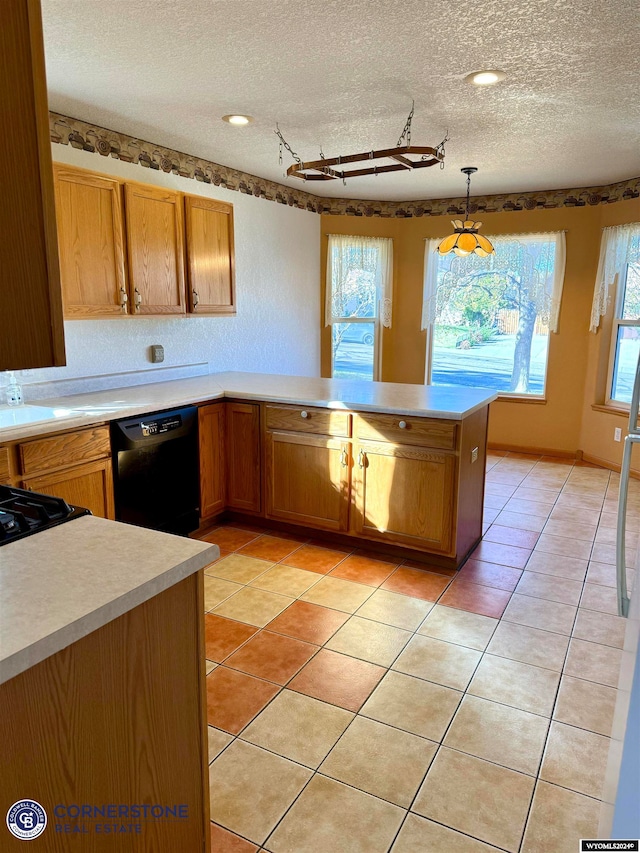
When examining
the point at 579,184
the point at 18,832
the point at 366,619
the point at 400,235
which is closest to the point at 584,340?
the point at 579,184

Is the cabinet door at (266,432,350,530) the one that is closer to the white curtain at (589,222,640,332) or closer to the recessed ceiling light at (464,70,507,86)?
the recessed ceiling light at (464,70,507,86)

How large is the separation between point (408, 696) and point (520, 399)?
420cm

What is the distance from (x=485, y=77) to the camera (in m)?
2.65

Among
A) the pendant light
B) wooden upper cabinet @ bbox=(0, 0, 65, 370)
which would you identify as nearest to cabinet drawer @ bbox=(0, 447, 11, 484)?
wooden upper cabinet @ bbox=(0, 0, 65, 370)

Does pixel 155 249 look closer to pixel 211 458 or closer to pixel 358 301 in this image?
pixel 211 458

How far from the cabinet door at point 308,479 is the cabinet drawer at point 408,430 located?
18 cm

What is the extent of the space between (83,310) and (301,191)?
301cm

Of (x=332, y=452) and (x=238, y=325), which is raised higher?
(x=238, y=325)

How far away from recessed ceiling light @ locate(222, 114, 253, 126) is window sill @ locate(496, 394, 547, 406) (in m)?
3.74

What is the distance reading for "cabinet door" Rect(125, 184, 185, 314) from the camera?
3268mm

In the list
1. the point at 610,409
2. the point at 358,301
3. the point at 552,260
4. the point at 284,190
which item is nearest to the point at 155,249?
the point at 284,190

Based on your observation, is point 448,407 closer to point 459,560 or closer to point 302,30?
point 459,560

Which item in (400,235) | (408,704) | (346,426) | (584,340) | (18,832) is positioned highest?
(400,235)

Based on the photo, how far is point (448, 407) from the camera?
3.10 m
